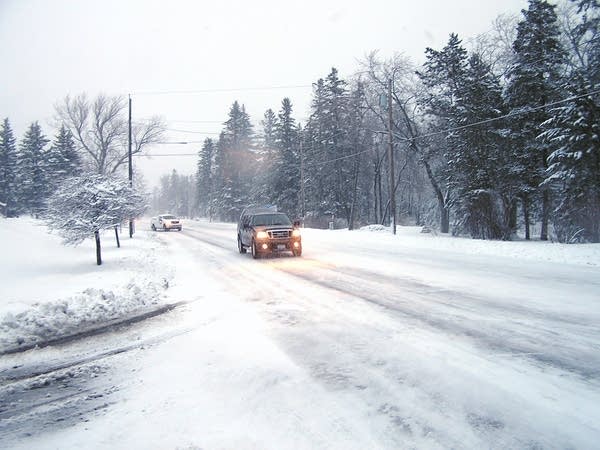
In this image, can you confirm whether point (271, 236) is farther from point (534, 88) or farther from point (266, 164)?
point (266, 164)

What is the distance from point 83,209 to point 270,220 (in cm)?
692

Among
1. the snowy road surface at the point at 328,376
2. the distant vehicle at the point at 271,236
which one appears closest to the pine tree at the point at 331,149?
the distant vehicle at the point at 271,236

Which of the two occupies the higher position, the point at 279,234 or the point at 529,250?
the point at 279,234

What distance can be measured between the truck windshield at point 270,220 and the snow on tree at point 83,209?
522cm

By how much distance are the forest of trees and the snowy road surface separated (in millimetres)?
16829

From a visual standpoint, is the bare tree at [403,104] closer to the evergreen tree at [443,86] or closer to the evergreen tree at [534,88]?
the evergreen tree at [443,86]

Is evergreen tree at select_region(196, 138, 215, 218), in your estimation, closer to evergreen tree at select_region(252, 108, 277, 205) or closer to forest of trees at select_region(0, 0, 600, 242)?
evergreen tree at select_region(252, 108, 277, 205)

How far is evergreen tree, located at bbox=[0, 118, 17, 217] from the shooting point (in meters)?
54.7

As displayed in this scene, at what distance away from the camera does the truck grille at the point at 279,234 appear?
48.0ft

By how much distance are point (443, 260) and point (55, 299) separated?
38.1 ft

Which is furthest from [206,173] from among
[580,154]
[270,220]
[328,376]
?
[328,376]

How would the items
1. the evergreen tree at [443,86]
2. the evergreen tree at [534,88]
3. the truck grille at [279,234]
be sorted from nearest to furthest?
the truck grille at [279,234] → the evergreen tree at [534,88] → the evergreen tree at [443,86]

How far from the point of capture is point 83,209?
13.3 m

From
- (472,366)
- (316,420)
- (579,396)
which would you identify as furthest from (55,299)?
(579,396)
